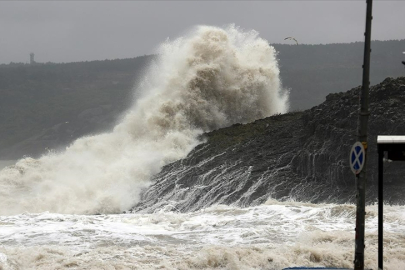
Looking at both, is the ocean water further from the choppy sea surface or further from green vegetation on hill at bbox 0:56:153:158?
green vegetation on hill at bbox 0:56:153:158

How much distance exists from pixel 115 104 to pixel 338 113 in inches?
3833

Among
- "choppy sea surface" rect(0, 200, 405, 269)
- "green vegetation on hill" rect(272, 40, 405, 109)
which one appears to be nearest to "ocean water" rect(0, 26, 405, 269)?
"choppy sea surface" rect(0, 200, 405, 269)

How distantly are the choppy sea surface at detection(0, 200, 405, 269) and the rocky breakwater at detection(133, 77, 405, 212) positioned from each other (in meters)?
2.05

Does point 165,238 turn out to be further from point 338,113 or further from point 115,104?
point 115,104

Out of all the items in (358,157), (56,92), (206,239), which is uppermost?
(56,92)

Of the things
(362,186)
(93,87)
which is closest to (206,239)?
(362,186)

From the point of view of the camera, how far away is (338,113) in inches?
974

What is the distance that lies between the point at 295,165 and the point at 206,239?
8.74 m

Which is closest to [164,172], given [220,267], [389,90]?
[389,90]

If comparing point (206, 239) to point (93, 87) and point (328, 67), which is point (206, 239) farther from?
point (93, 87)

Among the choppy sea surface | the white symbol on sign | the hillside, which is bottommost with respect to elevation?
the choppy sea surface

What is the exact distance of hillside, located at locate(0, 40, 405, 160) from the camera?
104438 millimetres

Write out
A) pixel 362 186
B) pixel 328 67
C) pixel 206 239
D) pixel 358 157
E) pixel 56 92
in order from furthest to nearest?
pixel 56 92 < pixel 328 67 < pixel 206 239 < pixel 362 186 < pixel 358 157

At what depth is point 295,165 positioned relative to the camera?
24609 millimetres
